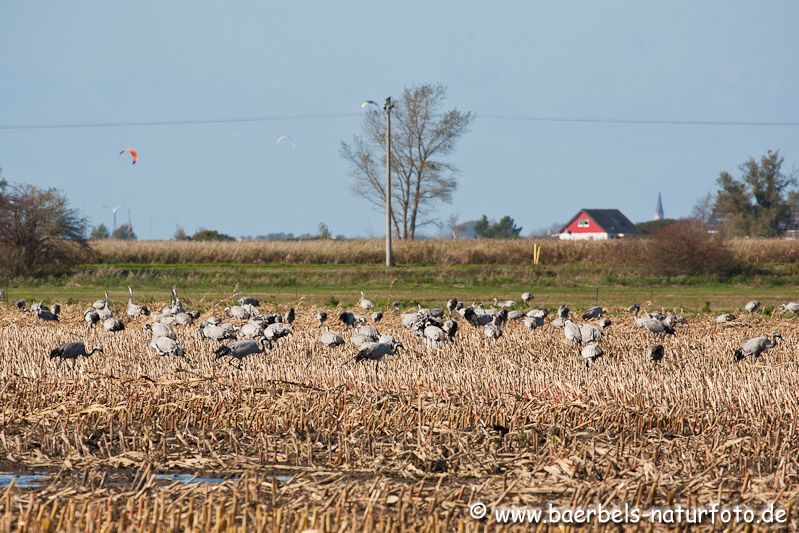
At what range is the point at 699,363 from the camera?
14609 millimetres

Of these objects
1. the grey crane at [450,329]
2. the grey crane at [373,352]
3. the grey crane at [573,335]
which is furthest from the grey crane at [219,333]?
the grey crane at [573,335]

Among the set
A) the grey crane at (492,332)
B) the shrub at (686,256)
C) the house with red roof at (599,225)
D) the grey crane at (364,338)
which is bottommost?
the grey crane at (492,332)

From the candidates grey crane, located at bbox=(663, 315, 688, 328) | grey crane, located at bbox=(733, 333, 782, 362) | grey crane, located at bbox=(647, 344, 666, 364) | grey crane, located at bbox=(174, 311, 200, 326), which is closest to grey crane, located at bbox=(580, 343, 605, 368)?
grey crane, located at bbox=(647, 344, 666, 364)

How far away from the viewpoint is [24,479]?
8.45 meters

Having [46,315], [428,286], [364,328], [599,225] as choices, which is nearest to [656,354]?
[364,328]

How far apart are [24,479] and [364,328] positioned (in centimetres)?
862

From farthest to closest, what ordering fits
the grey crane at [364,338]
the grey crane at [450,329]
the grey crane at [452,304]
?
the grey crane at [452,304]
the grey crane at [450,329]
the grey crane at [364,338]

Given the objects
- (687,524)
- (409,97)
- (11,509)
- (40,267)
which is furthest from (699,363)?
(409,97)

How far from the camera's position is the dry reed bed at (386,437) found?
732 centimetres

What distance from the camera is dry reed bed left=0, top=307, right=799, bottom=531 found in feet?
24.0

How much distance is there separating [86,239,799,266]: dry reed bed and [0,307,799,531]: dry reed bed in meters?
35.5

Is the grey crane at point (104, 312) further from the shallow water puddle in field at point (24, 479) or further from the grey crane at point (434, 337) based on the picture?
the shallow water puddle in field at point (24, 479)

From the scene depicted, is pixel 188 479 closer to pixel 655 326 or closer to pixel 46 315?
pixel 655 326

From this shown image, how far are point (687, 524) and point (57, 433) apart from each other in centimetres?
572
